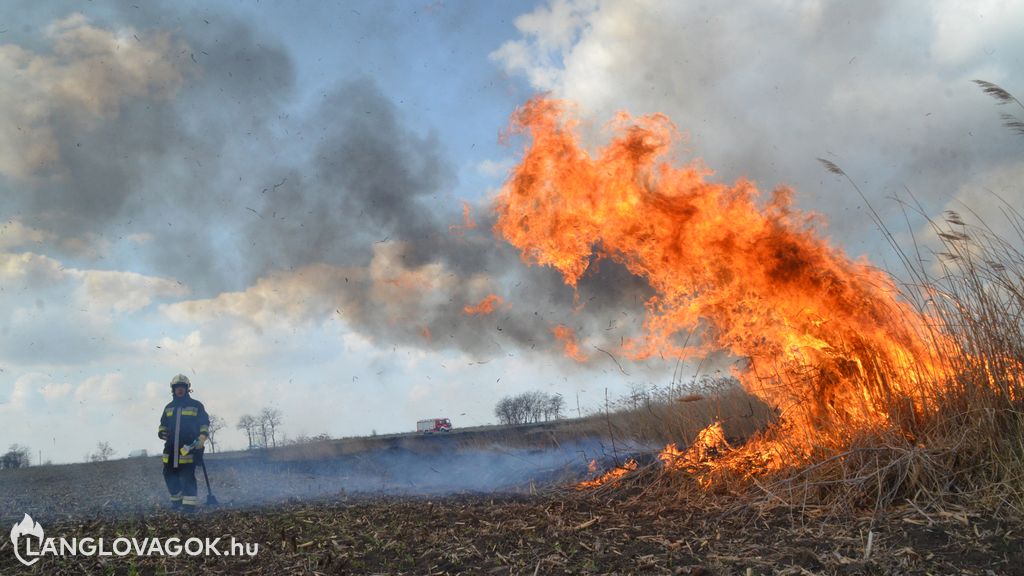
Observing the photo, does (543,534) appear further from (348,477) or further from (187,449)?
(348,477)

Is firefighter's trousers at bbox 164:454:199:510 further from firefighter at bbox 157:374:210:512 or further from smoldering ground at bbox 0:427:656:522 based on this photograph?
smoldering ground at bbox 0:427:656:522

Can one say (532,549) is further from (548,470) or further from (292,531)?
(548,470)

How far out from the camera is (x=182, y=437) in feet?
35.3

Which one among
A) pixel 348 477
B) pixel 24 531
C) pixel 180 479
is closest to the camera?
pixel 24 531

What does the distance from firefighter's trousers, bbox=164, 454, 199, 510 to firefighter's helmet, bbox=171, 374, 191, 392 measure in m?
1.22

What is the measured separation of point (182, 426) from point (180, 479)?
85 centimetres

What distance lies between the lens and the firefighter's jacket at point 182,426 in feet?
34.7

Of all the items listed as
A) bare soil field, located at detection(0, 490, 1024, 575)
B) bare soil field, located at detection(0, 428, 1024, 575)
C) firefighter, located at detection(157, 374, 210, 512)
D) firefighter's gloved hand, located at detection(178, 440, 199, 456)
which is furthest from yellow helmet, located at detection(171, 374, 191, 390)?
bare soil field, located at detection(0, 490, 1024, 575)

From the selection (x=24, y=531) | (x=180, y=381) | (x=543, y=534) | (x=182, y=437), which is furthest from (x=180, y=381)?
(x=543, y=534)

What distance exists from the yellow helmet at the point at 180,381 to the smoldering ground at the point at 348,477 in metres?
1.93

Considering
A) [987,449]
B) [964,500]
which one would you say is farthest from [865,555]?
[987,449]

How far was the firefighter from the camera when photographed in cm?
1050

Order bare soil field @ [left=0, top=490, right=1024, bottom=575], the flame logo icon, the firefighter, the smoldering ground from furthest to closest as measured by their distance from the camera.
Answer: the firefighter → the smoldering ground → the flame logo icon → bare soil field @ [left=0, top=490, right=1024, bottom=575]

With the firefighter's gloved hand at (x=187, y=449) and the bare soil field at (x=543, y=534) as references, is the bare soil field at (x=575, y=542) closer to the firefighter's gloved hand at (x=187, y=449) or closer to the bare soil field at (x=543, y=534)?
the bare soil field at (x=543, y=534)
